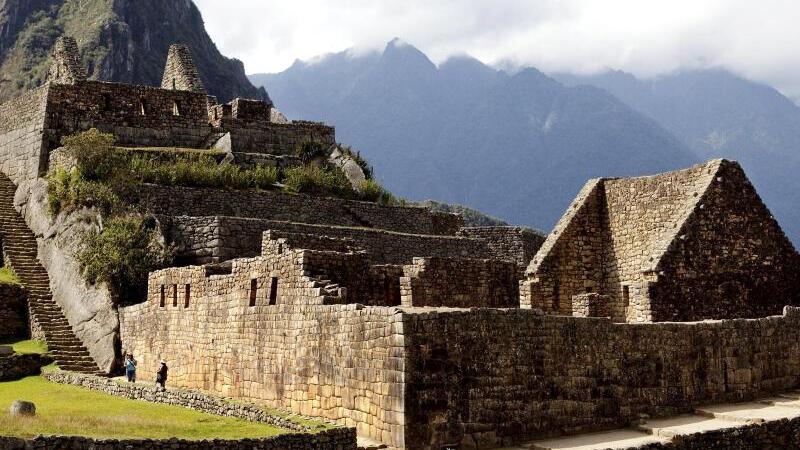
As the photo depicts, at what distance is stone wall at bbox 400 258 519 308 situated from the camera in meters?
21.4

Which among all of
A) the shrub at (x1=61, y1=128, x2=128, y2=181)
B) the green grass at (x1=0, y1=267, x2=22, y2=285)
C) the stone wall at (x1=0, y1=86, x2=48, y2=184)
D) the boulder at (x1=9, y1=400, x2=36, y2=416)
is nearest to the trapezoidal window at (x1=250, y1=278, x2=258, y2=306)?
the boulder at (x1=9, y1=400, x2=36, y2=416)

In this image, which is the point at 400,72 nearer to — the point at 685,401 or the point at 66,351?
the point at 66,351

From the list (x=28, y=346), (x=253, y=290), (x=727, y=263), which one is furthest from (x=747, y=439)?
(x=28, y=346)

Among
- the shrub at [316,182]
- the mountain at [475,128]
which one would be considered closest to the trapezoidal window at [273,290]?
the shrub at [316,182]

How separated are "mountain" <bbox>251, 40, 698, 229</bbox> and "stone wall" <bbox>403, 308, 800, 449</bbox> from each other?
91.6 m

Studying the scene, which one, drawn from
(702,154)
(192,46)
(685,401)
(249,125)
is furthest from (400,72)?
(685,401)

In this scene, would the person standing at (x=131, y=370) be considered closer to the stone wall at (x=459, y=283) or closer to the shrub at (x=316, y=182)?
the stone wall at (x=459, y=283)

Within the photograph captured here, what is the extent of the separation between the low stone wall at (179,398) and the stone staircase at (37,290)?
7.21 ft

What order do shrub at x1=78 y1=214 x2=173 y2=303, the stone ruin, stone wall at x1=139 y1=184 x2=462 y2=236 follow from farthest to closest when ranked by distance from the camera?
stone wall at x1=139 y1=184 x2=462 y2=236 → shrub at x1=78 y1=214 x2=173 y2=303 → the stone ruin

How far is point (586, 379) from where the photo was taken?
61.2ft

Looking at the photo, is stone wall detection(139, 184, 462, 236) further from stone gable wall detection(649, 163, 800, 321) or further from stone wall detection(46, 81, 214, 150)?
stone gable wall detection(649, 163, 800, 321)

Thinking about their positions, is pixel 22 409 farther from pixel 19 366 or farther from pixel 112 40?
pixel 112 40

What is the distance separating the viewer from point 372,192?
127 ft

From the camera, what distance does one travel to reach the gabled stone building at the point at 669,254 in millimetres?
22828
